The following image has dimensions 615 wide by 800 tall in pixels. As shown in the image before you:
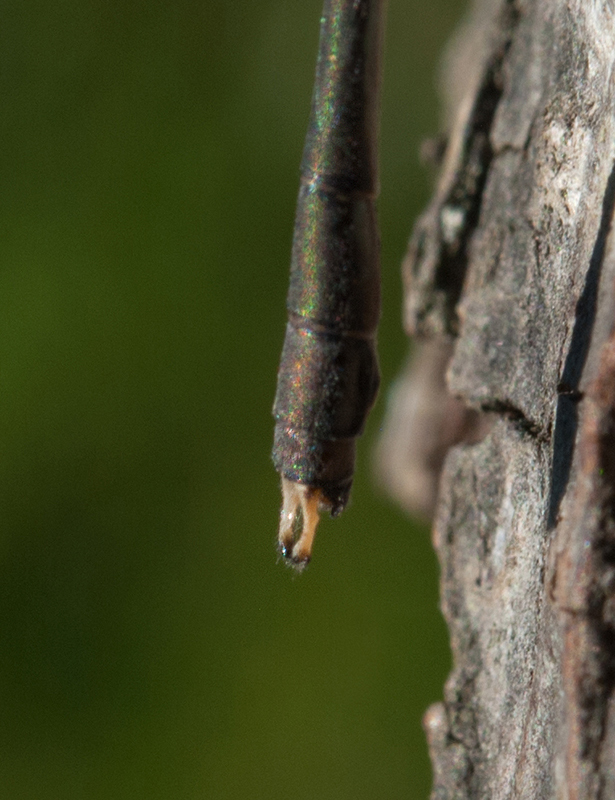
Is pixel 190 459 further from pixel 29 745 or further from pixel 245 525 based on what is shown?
pixel 29 745

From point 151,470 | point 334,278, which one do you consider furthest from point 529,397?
point 151,470

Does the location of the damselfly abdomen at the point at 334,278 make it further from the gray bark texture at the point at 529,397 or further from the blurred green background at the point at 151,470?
the blurred green background at the point at 151,470

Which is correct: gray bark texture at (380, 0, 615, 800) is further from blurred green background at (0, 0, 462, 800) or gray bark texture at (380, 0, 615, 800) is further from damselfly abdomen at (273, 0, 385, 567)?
blurred green background at (0, 0, 462, 800)

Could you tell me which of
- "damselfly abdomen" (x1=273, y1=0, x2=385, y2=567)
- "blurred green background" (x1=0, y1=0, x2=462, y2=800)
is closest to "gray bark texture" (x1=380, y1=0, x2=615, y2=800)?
"damselfly abdomen" (x1=273, y1=0, x2=385, y2=567)

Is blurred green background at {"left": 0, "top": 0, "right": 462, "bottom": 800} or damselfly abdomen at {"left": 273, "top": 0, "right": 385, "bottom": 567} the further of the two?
blurred green background at {"left": 0, "top": 0, "right": 462, "bottom": 800}

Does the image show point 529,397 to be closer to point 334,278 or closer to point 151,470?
point 334,278

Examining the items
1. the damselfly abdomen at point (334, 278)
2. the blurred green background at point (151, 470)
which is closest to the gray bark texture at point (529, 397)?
the damselfly abdomen at point (334, 278)

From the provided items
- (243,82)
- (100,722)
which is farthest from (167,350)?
(100,722)
